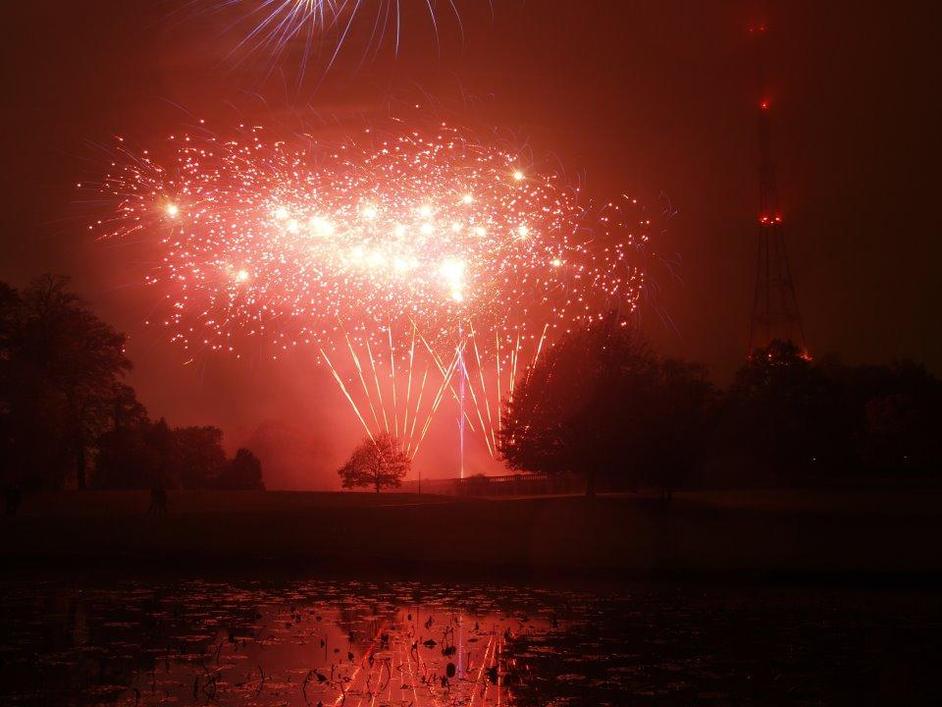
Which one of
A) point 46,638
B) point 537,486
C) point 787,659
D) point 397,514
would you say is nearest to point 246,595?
point 46,638

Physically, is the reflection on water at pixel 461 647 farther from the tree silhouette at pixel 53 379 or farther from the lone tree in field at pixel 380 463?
the lone tree in field at pixel 380 463

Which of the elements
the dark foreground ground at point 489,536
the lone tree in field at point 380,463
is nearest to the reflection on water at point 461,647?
the dark foreground ground at point 489,536

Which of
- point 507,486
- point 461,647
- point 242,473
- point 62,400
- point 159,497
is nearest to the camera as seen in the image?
point 461,647

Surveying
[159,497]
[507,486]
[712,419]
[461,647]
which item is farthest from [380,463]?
[461,647]

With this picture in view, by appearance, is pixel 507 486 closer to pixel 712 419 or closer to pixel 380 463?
pixel 380 463

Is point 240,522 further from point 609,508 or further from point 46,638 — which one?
point 46,638
